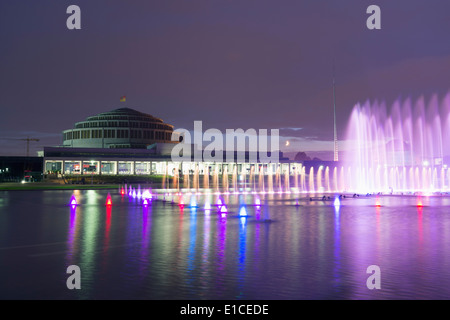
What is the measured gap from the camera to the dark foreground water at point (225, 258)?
900 centimetres

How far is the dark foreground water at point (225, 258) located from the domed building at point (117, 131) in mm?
119261

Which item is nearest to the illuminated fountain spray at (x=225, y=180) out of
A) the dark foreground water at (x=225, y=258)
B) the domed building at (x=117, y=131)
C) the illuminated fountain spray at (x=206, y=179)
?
the illuminated fountain spray at (x=206, y=179)

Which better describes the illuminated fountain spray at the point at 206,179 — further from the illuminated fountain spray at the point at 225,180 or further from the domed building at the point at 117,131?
the domed building at the point at 117,131

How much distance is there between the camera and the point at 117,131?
139 metres

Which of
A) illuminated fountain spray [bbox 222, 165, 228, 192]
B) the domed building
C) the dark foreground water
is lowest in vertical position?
the dark foreground water

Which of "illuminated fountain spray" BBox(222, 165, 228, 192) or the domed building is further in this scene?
the domed building

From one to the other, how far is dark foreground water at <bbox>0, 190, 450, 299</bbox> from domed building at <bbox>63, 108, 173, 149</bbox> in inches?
4695

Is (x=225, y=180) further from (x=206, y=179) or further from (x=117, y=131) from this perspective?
(x=117, y=131)

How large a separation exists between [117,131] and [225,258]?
432 ft

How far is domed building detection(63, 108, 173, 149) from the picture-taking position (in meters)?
138

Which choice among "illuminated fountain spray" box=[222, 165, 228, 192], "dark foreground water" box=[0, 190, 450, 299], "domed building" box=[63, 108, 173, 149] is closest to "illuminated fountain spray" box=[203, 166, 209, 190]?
"illuminated fountain spray" box=[222, 165, 228, 192]

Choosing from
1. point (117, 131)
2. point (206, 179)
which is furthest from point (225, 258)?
point (117, 131)

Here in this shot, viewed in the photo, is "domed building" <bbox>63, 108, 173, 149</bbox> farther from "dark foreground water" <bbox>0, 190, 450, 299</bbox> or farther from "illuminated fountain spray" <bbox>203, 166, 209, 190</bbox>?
"dark foreground water" <bbox>0, 190, 450, 299</bbox>

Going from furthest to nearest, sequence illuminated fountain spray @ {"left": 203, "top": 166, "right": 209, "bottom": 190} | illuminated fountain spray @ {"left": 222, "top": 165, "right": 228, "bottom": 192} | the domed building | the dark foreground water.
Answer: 1. the domed building
2. illuminated fountain spray @ {"left": 203, "top": 166, "right": 209, "bottom": 190}
3. illuminated fountain spray @ {"left": 222, "top": 165, "right": 228, "bottom": 192}
4. the dark foreground water
